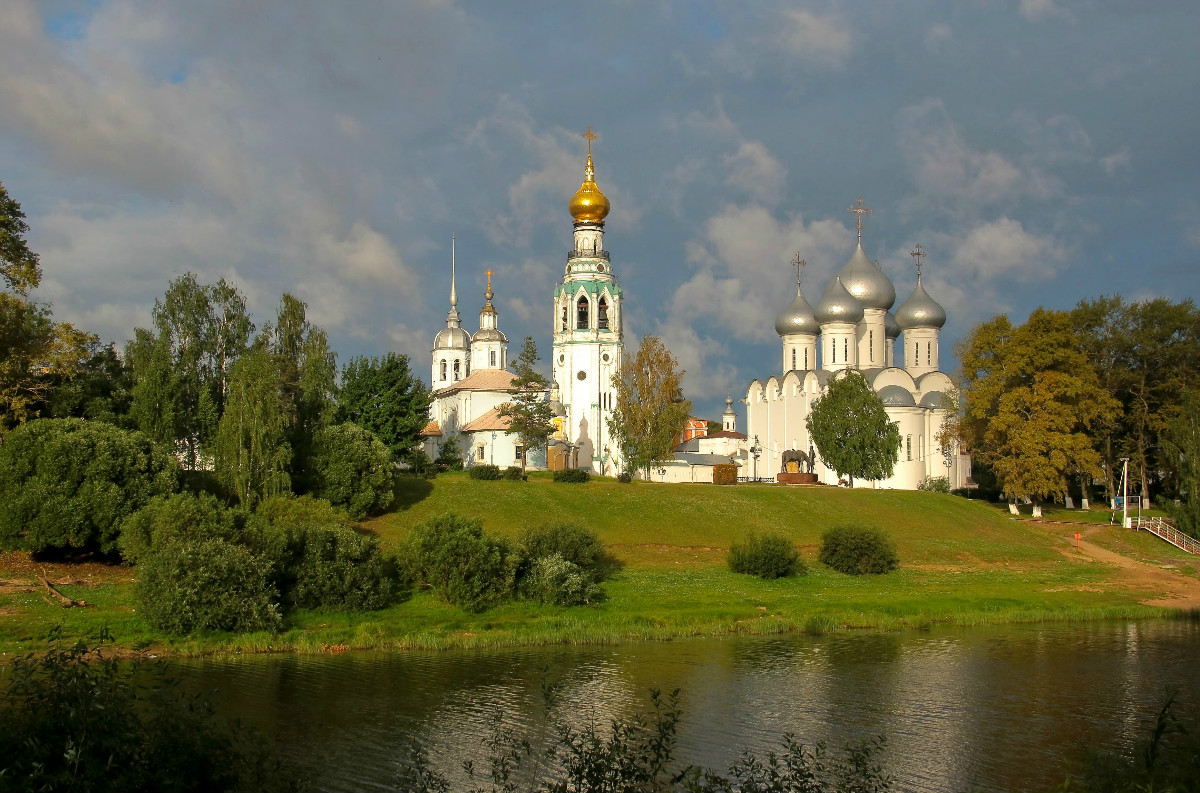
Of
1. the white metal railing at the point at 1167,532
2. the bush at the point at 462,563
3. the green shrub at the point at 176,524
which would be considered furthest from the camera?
the white metal railing at the point at 1167,532

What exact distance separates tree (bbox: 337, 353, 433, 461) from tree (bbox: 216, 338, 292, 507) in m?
15.6

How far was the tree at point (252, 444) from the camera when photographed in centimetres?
3631

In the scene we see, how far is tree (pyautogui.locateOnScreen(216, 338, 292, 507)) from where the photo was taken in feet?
119

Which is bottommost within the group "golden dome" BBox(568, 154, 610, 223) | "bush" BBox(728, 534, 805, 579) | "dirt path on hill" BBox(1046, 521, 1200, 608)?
"dirt path on hill" BBox(1046, 521, 1200, 608)

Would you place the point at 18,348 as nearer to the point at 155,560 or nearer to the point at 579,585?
the point at 155,560

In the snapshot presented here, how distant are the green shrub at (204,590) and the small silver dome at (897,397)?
43.8 metres

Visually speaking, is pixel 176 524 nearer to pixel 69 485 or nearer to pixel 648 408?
pixel 69 485

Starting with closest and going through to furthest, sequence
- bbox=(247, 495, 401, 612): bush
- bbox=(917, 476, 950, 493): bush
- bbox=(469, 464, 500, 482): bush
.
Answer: bbox=(247, 495, 401, 612): bush < bbox=(469, 464, 500, 482): bush < bbox=(917, 476, 950, 493): bush

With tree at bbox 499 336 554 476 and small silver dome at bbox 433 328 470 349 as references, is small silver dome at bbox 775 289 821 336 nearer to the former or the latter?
tree at bbox 499 336 554 476

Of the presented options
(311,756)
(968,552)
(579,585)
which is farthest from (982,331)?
(311,756)

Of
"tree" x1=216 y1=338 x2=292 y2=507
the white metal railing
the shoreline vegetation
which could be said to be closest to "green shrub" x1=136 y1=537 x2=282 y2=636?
the shoreline vegetation

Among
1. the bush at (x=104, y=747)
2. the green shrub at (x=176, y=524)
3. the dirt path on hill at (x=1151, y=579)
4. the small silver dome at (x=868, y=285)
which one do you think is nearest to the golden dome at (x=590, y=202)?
the small silver dome at (x=868, y=285)

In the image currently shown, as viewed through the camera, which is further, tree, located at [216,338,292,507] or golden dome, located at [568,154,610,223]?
golden dome, located at [568,154,610,223]

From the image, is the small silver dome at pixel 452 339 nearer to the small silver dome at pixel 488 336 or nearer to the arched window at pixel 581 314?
the small silver dome at pixel 488 336
